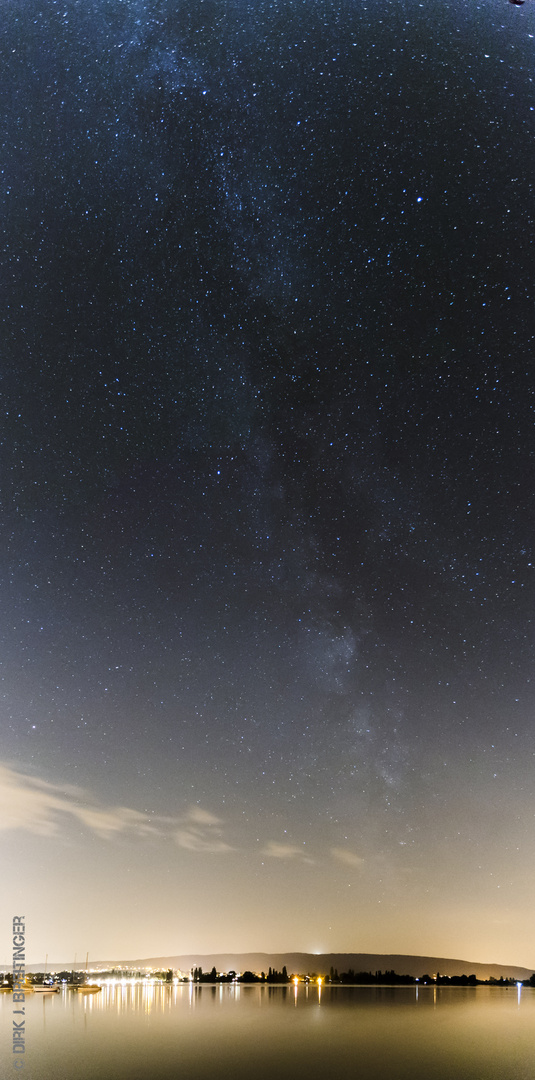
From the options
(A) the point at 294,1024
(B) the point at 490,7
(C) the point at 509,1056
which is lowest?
(A) the point at 294,1024

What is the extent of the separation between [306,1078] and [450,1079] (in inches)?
133

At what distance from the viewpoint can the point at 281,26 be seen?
20.9 ft

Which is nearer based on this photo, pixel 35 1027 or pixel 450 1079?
pixel 450 1079

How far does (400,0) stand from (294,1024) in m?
35.8

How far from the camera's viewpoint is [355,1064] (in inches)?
702

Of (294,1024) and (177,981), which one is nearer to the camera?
(294,1024)

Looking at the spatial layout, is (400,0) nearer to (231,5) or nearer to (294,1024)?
(231,5)

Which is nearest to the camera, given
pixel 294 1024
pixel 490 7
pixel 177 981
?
pixel 490 7

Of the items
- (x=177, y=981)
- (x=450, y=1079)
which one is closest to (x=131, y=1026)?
(x=450, y=1079)

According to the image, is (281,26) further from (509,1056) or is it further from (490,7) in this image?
(509,1056)

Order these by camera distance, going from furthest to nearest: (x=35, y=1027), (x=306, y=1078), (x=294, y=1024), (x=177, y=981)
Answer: (x=177, y=981) → (x=294, y=1024) → (x=35, y=1027) → (x=306, y=1078)

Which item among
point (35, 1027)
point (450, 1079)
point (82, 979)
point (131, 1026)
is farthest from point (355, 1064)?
point (82, 979)

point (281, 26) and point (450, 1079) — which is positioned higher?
point (281, 26)

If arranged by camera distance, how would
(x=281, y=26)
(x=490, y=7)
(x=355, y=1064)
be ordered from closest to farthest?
(x=490, y=7)
(x=281, y=26)
(x=355, y=1064)
